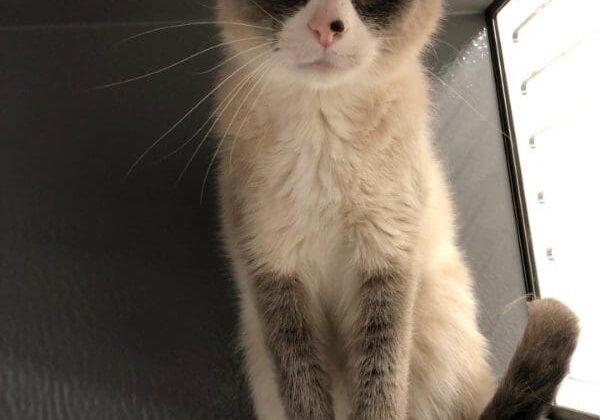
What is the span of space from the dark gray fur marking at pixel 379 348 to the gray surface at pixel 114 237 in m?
0.46

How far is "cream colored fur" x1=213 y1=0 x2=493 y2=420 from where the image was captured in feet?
3.29

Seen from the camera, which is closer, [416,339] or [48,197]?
[416,339]

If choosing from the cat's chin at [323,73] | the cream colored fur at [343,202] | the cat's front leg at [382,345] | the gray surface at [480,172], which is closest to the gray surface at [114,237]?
the gray surface at [480,172]

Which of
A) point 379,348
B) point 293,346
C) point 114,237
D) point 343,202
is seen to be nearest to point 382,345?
point 379,348

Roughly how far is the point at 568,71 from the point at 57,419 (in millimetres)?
1521

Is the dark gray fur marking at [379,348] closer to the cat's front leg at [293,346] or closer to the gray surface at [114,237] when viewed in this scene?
the cat's front leg at [293,346]

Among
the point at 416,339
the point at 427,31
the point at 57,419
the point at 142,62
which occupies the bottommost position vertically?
the point at 57,419

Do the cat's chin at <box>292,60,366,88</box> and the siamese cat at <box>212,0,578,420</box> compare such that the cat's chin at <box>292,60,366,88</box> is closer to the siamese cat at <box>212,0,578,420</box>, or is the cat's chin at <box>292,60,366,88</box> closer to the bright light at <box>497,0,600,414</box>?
the siamese cat at <box>212,0,578,420</box>

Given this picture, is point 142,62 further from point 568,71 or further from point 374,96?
point 568,71

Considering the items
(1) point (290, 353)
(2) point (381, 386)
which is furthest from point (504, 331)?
(1) point (290, 353)

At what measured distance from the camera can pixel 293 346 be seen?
1.01 meters

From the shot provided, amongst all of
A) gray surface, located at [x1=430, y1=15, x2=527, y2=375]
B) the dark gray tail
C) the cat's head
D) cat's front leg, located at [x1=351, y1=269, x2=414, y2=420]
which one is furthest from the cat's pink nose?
gray surface, located at [x1=430, y1=15, x2=527, y2=375]

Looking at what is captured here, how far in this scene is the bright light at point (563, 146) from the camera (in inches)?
49.3

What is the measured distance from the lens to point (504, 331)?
1.48 metres
